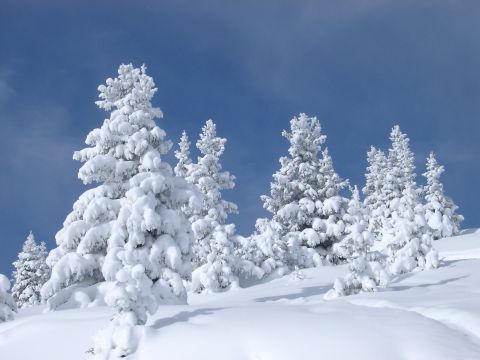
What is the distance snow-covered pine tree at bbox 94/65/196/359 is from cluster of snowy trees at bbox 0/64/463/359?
44 millimetres

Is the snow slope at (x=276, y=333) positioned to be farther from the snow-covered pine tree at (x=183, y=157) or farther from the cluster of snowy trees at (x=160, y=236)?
the snow-covered pine tree at (x=183, y=157)

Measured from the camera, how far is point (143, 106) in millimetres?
22500

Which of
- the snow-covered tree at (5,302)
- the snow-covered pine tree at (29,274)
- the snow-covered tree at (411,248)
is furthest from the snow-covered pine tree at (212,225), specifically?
the snow-covered pine tree at (29,274)

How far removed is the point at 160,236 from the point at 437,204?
36.6m

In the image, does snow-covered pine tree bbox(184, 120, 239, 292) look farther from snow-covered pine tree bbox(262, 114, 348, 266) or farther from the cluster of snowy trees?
snow-covered pine tree bbox(262, 114, 348, 266)

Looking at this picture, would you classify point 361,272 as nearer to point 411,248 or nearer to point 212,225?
point 411,248

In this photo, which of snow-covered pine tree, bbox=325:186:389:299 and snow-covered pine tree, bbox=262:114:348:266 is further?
snow-covered pine tree, bbox=262:114:348:266

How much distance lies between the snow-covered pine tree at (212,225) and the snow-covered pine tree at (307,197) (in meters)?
5.20

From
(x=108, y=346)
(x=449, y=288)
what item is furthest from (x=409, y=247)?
(x=108, y=346)

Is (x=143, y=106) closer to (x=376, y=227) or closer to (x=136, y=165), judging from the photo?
(x=136, y=165)

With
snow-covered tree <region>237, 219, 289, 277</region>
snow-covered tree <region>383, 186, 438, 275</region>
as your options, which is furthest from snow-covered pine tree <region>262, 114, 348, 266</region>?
snow-covered tree <region>383, 186, 438, 275</region>

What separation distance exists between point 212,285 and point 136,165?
25.8 feet

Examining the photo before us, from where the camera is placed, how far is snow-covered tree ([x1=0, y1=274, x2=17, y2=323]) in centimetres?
1409

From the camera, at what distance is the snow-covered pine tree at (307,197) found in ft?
113
